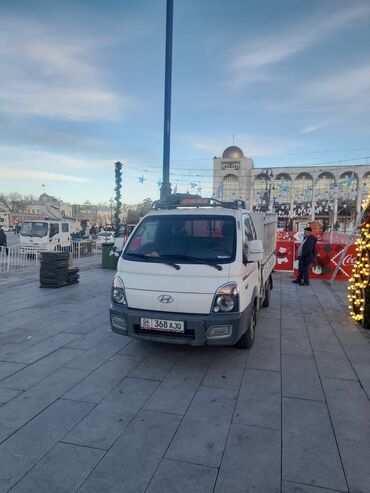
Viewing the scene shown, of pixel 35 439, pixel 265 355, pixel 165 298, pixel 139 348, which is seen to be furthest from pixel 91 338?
pixel 265 355

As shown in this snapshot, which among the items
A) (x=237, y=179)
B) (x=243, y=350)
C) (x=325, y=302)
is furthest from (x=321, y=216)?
(x=243, y=350)

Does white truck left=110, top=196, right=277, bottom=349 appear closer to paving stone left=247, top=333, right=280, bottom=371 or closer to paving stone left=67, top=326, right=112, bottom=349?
paving stone left=247, top=333, right=280, bottom=371

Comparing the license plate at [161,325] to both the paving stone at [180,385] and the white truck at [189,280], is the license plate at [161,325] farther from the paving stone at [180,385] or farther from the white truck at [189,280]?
the paving stone at [180,385]

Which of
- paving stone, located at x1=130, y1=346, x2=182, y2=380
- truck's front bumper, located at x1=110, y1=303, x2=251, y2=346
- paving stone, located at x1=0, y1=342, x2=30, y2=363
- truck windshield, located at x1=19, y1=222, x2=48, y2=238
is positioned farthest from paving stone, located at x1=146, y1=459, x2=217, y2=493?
truck windshield, located at x1=19, y1=222, x2=48, y2=238

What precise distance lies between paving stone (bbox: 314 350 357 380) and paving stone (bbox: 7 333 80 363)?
12.6ft

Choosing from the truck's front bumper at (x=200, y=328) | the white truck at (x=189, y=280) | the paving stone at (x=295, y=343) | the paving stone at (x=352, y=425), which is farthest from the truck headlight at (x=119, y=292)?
the paving stone at (x=352, y=425)

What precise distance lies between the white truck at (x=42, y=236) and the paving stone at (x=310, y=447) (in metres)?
15.7

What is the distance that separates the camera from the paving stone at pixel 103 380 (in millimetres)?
3689

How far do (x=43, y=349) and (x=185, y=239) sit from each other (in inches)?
106

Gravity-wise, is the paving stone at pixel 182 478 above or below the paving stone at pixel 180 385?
below

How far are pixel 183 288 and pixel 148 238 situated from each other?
1.24 m

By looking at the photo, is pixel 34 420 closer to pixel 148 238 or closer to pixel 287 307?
pixel 148 238

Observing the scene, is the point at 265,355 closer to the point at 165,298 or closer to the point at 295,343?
the point at 295,343

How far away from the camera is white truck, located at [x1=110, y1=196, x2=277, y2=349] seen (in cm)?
422
